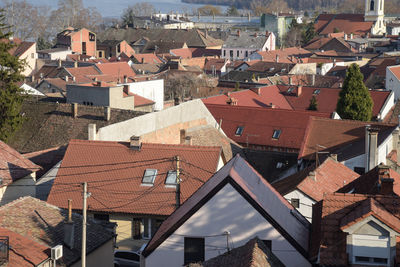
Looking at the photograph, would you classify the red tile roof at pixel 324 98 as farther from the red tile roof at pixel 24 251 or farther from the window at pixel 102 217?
the red tile roof at pixel 24 251

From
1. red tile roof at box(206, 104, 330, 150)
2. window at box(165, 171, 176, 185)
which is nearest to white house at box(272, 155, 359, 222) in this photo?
window at box(165, 171, 176, 185)

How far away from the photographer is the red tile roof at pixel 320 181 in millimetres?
21281

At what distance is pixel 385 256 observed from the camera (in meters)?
12.9

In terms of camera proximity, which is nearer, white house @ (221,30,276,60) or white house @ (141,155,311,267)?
white house @ (141,155,311,267)

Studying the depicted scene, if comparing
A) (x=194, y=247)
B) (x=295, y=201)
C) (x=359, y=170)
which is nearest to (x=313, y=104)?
(x=359, y=170)

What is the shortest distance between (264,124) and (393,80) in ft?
57.1

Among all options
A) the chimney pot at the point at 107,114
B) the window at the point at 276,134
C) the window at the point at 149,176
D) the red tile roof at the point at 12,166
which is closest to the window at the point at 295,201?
the window at the point at 149,176

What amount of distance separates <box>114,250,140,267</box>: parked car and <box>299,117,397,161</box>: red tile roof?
1030cm

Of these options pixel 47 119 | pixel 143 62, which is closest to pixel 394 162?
pixel 47 119

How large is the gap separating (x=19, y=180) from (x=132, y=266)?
5.26 m

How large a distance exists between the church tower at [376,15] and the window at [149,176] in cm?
9746

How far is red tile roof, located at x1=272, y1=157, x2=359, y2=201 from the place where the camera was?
21281 mm

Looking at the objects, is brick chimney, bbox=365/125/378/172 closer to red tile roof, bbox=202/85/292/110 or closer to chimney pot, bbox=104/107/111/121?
chimney pot, bbox=104/107/111/121

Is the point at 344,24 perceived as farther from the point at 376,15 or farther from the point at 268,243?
the point at 268,243
